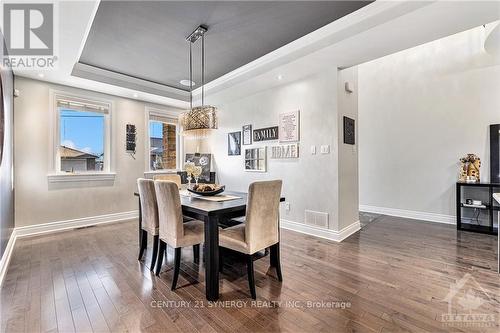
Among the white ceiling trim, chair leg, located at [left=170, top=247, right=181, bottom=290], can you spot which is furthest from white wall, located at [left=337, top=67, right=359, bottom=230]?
chair leg, located at [left=170, top=247, right=181, bottom=290]

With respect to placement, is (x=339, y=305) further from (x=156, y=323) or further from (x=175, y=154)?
(x=175, y=154)

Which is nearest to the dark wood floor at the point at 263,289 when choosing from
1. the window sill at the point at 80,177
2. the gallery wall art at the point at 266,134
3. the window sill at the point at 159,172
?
the window sill at the point at 80,177

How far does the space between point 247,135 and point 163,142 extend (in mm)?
2022

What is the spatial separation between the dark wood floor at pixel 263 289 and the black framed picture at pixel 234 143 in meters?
2.26

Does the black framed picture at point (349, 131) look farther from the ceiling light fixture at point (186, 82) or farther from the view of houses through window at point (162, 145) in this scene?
the view of houses through window at point (162, 145)

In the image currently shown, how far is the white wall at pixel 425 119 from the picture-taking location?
148 inches

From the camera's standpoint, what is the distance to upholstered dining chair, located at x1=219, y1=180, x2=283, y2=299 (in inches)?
76.4

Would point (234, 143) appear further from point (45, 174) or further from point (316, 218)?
point (45, 174)

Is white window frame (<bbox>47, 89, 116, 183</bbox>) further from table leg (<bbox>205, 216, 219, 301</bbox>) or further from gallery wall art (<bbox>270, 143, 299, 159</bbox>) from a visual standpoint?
table leg (<bbox>205, 216, 219, 301</bbox>)

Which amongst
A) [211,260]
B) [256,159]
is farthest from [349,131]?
[211,260]

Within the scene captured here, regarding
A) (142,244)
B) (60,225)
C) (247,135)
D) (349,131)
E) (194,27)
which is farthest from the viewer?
(247,135)

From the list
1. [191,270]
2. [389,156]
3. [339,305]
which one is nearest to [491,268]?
[339,305]

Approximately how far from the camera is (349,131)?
3568mm

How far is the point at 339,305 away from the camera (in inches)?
71.5
